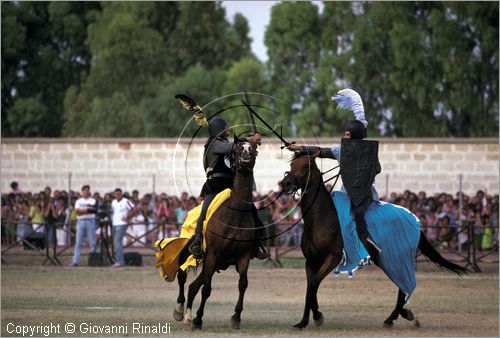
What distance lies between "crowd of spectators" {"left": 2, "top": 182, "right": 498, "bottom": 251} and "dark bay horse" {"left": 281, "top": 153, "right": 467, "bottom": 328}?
12.7 metres

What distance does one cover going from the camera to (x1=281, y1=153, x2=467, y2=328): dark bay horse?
1531 cm

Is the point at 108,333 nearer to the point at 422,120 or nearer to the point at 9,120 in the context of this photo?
the point at 422,120

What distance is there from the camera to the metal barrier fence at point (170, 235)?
28.9 meters

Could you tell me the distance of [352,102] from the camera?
1616cm

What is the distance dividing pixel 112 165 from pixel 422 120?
67.0 ft

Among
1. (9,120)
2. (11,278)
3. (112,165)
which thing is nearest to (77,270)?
(11,278)

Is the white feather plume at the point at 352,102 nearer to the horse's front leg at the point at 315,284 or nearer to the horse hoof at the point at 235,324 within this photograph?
the horse's front leg at the point at 315,284

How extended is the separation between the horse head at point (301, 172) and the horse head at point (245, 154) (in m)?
0.61

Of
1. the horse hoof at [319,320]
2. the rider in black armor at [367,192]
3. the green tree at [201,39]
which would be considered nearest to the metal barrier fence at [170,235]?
the rider in black armor at [367,192]

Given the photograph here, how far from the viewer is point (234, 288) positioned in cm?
2292

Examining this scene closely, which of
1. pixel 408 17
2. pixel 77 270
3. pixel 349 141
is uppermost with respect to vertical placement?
pixel 408 17

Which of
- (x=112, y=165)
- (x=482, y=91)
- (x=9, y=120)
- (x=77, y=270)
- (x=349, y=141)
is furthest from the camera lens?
(x=9, y=120)

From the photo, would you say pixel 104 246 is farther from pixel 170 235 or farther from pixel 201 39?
Result: pixel 201 39

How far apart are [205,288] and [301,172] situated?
1952 millimetres
